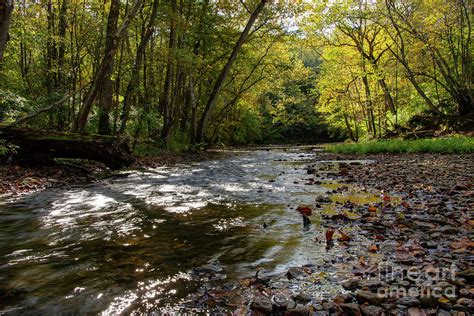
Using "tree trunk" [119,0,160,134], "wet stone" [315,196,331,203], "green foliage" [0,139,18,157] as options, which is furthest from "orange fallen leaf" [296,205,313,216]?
"tree trunk" [119,0,160,134]

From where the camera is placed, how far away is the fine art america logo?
251cm

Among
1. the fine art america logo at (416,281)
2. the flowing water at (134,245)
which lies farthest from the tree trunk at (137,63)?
the fine art america logo at (416,281)

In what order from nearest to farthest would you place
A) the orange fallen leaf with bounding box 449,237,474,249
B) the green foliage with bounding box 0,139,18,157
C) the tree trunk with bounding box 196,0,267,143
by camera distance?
the orange fallen leaf with bounding box 449,237,474,249, the green foliage with bounding box 0,139,18,157, the tree trunk with bounding box 196,0,267,143

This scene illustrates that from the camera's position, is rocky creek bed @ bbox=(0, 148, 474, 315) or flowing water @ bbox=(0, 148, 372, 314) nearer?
rocky creek bed @ bbox=(0, 148, 474, 315)

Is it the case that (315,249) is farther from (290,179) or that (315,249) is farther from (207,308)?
(290,179)

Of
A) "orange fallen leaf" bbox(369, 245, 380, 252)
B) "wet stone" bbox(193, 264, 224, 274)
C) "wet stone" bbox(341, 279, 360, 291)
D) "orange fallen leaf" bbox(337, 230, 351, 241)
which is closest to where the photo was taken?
"wet stone" bbox(341, 279, 360, 291)

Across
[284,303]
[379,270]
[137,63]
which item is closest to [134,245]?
[284,303]

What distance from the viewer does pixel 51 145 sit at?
9.69m

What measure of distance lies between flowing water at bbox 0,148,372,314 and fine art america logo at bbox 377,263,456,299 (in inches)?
31.6

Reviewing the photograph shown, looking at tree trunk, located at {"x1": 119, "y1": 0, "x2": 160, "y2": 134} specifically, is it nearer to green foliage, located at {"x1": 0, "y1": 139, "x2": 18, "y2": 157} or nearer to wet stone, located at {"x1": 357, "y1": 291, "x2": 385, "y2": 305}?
green foliage, located at {"x1": 0, "y1": 139, "x2": 18, "y2": 157}

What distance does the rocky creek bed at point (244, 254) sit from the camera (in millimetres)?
2557

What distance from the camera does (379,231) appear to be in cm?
422

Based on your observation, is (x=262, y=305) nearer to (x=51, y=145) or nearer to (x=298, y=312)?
(x=298, y=312)

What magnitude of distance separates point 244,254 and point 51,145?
28.0ft
